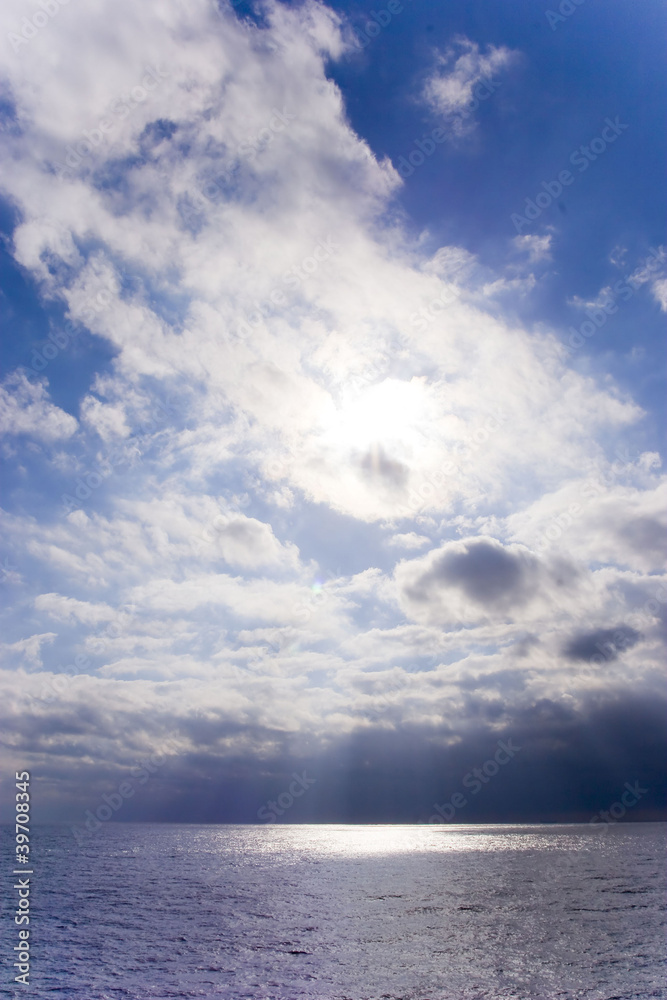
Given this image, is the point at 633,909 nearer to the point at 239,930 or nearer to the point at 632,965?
the point at 632,965

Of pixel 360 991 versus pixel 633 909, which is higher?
pixel 360 991

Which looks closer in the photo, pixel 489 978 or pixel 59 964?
pixel 489 978

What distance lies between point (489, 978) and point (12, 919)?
4047cm

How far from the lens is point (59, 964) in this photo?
124 feet

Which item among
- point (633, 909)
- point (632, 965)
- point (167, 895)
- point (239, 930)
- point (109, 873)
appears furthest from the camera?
point (109, 873)

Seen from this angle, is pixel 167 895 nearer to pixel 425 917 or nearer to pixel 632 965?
pixel 425 917

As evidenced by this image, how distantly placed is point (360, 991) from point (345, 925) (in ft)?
64.5

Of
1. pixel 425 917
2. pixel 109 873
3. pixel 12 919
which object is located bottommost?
pixel 109 873

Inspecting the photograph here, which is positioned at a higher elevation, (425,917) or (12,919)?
(12,919)

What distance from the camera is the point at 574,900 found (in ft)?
210

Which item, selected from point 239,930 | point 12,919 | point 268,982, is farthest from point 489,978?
point 12,919

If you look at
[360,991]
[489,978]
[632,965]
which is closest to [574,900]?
[632,965]

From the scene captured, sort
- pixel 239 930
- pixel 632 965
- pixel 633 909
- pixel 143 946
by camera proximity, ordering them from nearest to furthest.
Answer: pixel 632 965 → pixel 143 946 → pixel 239 930 → pixel 633 909

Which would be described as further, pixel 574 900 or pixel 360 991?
pixel 574 900
